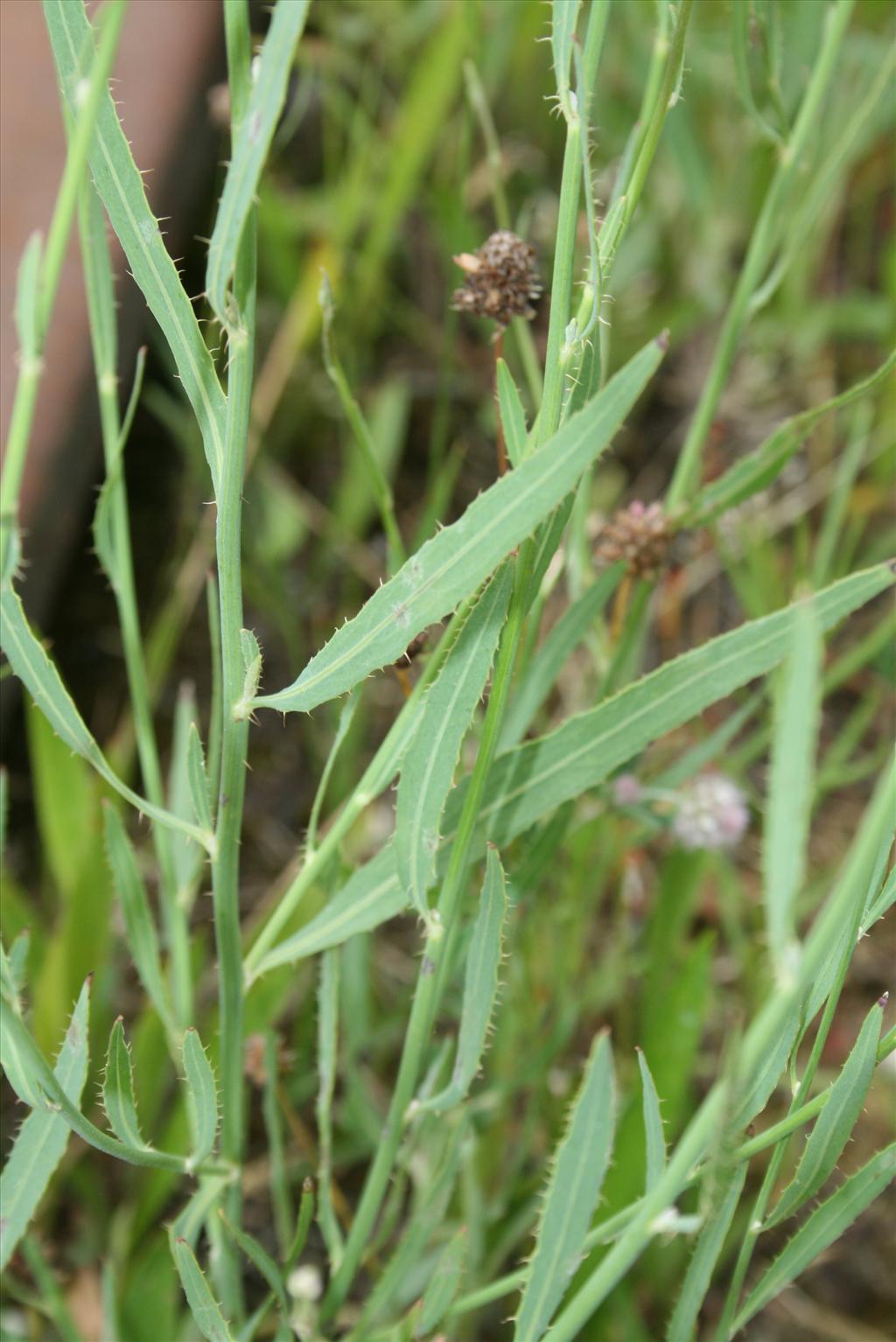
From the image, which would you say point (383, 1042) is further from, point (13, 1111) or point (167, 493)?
point (167, 493)

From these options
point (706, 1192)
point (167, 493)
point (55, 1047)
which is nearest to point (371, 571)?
point (167, 493)

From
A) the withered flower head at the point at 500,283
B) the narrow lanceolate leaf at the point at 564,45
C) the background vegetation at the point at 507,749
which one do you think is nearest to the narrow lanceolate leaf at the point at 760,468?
the background vegetation at the point at 507,749

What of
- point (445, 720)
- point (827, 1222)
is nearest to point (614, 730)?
point (445, 720)

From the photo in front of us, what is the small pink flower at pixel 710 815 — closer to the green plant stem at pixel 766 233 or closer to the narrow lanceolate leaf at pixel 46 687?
the green plant stem at pixel 766 233

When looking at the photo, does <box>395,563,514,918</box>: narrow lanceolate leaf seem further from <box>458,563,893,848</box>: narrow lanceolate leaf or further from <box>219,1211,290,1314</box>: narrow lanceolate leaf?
<box>219,1211,290,1314</box>: narrow lanceolate leaf

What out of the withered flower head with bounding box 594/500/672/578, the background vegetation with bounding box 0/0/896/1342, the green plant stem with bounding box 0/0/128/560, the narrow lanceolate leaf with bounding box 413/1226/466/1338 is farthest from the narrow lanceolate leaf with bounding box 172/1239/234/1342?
the withered flower head with bounding box 594/500/672/578

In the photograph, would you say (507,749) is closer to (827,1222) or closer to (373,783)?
(373,783)
